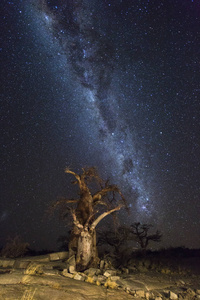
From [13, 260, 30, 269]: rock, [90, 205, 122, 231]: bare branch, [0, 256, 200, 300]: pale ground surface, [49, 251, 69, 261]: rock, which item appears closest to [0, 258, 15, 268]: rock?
[13, 260, 30, 269]: rock

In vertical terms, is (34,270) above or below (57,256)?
below

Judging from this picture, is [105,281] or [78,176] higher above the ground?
[78,176]

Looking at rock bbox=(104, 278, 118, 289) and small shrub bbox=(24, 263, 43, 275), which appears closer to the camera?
rock bbox=(104, 278, 118, 289)

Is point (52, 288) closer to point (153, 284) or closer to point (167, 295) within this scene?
point (167, 295)

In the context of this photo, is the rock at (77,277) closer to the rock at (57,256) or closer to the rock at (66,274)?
the rock at (66,274)

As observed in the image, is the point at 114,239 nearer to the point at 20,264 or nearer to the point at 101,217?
the point at 101,217

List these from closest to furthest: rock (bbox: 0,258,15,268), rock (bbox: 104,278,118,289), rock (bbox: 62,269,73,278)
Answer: rock (bbox: 104,278,118,289) < rock (bbox: 62,269,73,278) < rock (bbox: 0,258,15,268)

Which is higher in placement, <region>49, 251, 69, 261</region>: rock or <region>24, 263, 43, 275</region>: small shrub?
<region>49, 251, 69, 261</region>: rock

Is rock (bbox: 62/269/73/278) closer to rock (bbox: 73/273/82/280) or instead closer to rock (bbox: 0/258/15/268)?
→ rock (bbox: 73/273/82/280)

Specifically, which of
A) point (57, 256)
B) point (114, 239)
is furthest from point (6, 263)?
point (114, 239)

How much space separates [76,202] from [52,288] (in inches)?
266

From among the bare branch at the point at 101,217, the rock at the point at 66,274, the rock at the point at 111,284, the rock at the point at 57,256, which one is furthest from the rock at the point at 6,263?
the rock at the point at 111,284

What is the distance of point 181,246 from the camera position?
1232 inches

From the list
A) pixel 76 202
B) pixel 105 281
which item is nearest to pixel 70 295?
pixel 105 281
